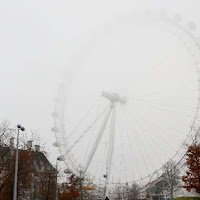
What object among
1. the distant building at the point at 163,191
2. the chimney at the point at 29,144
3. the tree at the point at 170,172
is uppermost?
the chimney at the point at 29,144

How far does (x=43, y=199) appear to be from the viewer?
3912cm

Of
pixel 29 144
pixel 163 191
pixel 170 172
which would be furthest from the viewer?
pixel 163 191

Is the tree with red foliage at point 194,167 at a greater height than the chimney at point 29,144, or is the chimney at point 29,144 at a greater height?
the chimney at point 29,144

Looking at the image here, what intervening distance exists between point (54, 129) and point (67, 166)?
19.3ft

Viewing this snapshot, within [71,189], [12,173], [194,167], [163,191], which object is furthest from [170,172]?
[12,173]

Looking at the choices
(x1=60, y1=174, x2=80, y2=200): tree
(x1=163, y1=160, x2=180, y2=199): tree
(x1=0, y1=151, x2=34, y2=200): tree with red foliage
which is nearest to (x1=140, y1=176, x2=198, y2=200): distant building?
(x1=163, y1=160, x2=180, y2=199): tree

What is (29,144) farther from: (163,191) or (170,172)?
(163,191)

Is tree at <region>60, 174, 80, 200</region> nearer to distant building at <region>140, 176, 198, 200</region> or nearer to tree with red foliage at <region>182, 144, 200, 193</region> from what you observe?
distant building at <region>140, 176, 198, 200</region>

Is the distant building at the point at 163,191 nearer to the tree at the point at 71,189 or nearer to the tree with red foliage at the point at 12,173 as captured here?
the tree at the point at 71,189

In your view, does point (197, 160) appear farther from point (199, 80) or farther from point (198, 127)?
point (199, 80)

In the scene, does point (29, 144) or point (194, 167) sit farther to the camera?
point (29, 144)

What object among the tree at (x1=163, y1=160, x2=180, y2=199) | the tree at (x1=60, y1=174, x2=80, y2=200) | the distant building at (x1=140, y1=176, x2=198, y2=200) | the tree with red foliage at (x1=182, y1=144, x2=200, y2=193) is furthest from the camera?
the tree at (x1=60, y1=174, x2=80, y2=200)

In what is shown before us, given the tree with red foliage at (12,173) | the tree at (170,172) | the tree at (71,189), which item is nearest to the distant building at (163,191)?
the tree at (170,172)

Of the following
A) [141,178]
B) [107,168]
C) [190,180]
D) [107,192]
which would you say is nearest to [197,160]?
[190,180]
